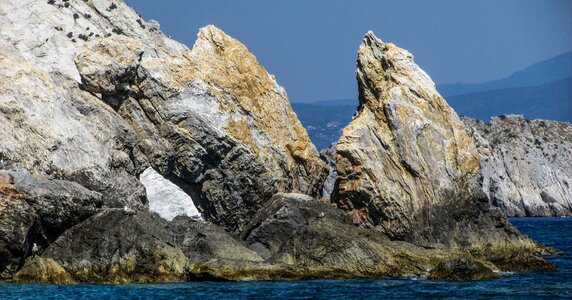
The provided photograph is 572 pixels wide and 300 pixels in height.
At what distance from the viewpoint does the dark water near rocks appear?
39719 millimetres

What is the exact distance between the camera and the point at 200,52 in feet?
205

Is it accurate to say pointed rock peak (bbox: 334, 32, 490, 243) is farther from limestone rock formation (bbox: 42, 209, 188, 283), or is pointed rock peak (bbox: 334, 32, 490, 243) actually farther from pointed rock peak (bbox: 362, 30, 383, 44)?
limestone rock formation (bbox: 42, 209, 188, 283)

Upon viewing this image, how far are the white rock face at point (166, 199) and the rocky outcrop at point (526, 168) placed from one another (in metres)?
105

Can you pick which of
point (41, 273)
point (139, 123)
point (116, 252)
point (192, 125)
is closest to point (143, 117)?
point (139, 123)

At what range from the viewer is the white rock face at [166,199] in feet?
172

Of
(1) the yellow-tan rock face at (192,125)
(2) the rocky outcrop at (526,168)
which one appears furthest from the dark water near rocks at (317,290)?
(2) the rocky outcrop at (526,168)

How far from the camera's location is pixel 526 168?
161 meters

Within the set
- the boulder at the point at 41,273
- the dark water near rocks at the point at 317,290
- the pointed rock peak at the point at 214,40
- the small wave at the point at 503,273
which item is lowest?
the dark water near rocks at the point at 317,290

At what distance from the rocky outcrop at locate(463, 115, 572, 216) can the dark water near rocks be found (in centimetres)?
11102

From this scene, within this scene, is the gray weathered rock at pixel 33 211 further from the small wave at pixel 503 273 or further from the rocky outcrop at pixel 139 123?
the small wave at pixel 503 273

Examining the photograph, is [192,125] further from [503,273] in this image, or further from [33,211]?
[503,273]

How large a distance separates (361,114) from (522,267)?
47.7ft

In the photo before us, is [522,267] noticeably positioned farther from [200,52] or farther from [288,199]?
[200,52]

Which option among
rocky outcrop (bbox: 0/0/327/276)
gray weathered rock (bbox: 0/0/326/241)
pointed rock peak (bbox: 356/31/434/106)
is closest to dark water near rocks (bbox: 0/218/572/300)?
rocky outcrop (bbox: 0/0/327/276)
